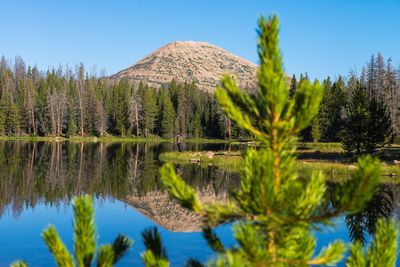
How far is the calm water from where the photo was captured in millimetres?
21116

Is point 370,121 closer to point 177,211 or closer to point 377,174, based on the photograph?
point 177,211

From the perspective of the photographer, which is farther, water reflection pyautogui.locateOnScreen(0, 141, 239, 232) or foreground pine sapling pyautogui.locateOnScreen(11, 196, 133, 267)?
water reflection pyautogui.locateOnScreen(0, 141, 239, 232)

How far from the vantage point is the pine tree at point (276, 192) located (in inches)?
156

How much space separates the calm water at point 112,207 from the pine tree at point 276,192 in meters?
12.6

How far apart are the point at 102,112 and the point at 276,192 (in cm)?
12274

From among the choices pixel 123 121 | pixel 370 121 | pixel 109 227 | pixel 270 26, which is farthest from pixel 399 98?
pixel 270 26

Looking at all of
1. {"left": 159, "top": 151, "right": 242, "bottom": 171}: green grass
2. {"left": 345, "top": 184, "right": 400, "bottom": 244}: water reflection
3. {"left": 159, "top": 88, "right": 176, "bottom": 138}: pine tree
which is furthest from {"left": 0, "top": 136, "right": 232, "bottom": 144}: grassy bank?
{"left": 345, "top": 184, "right": 400, "bottom": 244}: water reflection

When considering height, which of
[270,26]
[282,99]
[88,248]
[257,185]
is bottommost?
[88,248]

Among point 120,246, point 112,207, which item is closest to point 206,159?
point 112,207

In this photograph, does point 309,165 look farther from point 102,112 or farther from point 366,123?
point 102,112

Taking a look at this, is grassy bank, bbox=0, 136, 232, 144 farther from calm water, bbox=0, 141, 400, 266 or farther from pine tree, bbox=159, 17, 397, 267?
pine tree, bbox=159, 17, 397, 267

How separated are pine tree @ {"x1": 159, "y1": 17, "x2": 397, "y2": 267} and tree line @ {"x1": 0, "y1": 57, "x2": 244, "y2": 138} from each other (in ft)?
372

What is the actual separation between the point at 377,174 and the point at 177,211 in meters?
27.5

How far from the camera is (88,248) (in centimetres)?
434
